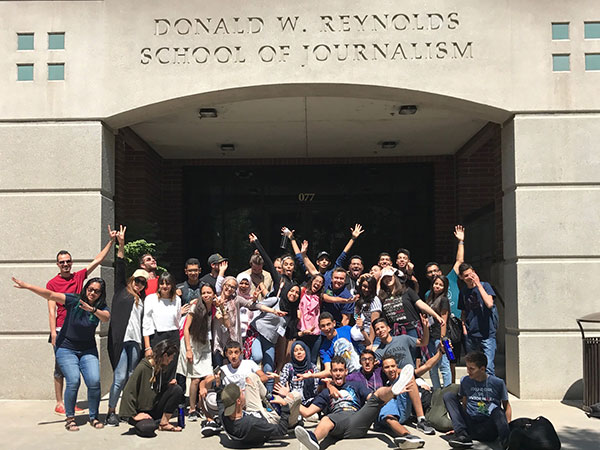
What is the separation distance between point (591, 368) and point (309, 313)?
333 cm

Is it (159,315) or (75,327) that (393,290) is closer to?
(159,315)

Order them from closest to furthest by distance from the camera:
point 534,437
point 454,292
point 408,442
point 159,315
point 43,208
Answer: point 534,437
point 408,442
point 159,315
point 43,208
point 454,292

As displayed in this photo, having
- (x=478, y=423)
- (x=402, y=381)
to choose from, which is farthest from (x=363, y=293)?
(x=478, y=423)

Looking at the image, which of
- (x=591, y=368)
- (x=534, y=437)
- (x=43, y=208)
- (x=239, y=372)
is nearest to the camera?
(x=534, y=437)

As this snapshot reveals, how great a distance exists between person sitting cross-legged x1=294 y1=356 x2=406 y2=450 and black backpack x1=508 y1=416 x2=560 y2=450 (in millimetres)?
1046

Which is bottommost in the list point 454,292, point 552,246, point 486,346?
point 486,346

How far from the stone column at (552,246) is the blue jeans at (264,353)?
3.12 meters

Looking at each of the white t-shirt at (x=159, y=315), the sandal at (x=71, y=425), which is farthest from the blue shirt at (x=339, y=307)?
the sandal at (x=71, y=425)

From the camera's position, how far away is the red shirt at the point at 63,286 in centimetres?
772

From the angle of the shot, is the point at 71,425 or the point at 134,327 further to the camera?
the point at 134,327

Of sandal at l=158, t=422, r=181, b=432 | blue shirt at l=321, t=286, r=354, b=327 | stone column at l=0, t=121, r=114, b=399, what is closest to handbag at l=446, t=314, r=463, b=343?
blue shirt at l=321, t=286, r=354, b=327

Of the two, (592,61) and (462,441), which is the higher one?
(592,61)

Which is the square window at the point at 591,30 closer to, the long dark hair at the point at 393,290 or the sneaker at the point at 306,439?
the long dark hair at the point at 393,290

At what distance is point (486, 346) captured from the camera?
7.86 m
